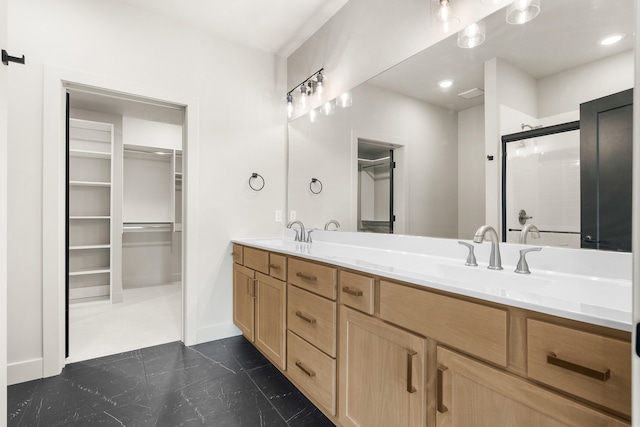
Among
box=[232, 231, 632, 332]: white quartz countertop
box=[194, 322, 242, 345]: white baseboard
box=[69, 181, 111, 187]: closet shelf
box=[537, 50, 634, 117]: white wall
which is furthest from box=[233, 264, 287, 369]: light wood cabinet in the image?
box=[69, 181, 111, 187]: closet shelf

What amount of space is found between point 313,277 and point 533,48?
1.43m

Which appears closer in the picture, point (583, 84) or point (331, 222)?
point (583, 84)

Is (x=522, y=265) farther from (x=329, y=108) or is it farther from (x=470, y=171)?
(x=329, y=108)

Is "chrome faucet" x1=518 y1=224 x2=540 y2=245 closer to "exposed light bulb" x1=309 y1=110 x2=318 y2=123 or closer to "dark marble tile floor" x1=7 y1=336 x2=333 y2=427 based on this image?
"dark marble tile floor" x1=7 y1=336 x2=333 y2=427

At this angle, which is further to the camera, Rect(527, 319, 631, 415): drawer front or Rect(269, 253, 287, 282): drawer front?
Rect(269, 253, 287, 282): drawer front

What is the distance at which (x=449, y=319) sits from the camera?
3.21 ft

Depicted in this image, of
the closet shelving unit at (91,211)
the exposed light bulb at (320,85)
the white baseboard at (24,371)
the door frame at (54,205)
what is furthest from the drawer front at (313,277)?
the closet shelving unit at (91,211)

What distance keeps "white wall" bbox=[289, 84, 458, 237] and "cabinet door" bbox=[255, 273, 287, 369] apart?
71cm

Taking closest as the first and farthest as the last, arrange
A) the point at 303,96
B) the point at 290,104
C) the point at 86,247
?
the point at 303,96 → the point at 290,104 → the point at 86,247

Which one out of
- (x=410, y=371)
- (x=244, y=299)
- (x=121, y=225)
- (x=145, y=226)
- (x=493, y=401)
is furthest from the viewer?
(x=145, y=226)

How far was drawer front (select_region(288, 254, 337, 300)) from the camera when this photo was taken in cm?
149

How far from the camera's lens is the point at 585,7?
3.79ft

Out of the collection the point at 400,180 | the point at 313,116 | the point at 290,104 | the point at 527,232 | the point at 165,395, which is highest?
the point at 290,104

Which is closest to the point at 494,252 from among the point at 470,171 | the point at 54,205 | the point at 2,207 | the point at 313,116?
the point at 470,171
